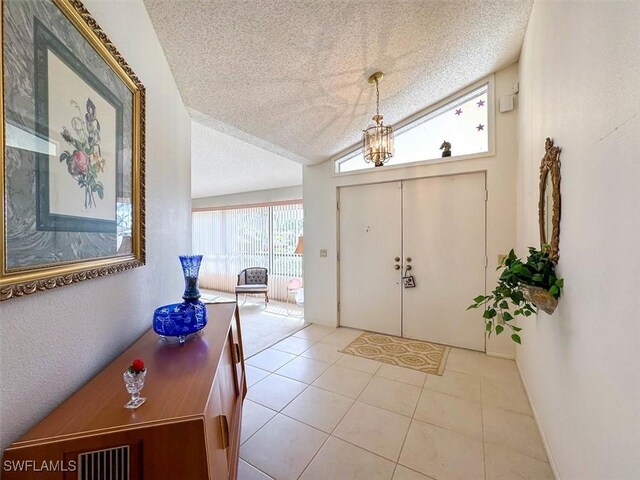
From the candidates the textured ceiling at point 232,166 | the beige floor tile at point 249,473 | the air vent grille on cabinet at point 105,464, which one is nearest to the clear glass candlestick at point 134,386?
the air vent grille on cabinet at point 105,464

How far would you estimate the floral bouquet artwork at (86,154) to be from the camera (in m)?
0.86

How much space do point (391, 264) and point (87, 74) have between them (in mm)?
3171

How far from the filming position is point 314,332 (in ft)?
11.8

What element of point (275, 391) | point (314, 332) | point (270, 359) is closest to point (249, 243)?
point (314, 332)

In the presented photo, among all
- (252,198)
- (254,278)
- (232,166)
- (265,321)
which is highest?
(232,166)

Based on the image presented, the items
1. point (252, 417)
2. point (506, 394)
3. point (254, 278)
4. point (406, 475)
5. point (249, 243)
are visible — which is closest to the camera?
point (406, 475)

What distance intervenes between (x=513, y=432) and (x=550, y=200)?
152 cm

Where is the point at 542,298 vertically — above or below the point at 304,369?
above

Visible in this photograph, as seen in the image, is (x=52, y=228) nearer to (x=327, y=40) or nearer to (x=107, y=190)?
(x=107, y=190)

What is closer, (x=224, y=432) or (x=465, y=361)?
(x=224, y=432)

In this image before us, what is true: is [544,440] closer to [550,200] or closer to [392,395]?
[392,395]

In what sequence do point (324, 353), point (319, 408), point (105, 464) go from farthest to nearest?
1. point (324, 353)
2. point (319, 408)
3. point (105, 464)

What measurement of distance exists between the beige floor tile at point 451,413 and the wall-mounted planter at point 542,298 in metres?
0.99

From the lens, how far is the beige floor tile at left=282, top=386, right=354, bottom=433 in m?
1.83
